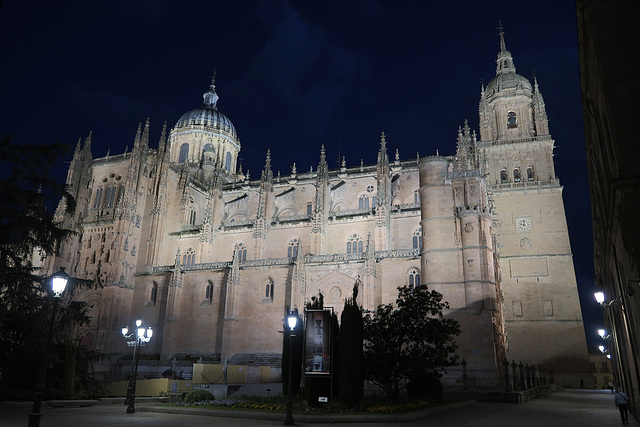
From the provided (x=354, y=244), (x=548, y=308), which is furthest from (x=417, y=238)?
(x=548, y=308)

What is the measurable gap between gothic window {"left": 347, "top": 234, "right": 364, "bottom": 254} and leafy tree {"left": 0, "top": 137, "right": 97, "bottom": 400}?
25.3 metres

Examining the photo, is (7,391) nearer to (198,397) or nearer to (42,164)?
(198,397)

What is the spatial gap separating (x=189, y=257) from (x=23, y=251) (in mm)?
28257

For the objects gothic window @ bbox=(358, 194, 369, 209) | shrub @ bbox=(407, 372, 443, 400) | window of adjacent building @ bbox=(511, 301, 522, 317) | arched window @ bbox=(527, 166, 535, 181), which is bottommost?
shrub @ bbox=(407, 372, 443, 400)

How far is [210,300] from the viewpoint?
138 ft

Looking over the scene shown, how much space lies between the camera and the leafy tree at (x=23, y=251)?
18312 mm

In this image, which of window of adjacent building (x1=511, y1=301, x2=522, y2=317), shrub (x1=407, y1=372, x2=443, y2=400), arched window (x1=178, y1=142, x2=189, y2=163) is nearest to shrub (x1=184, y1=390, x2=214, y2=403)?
shrub (x1=407, y1=372, x2=443, y2=400)

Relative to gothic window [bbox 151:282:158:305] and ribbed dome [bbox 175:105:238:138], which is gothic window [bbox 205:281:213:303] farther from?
ribbed dome [bbox 175:105:238:138]

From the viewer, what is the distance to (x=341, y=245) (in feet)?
140

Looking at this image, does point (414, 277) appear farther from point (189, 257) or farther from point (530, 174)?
point (189, 257)

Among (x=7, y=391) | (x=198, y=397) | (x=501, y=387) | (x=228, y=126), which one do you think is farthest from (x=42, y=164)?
(x=228, y=126)

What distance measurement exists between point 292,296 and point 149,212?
764 inches

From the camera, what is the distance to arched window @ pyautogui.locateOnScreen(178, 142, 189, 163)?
62938 mm

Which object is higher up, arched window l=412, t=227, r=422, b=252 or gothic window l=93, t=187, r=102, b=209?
gothic window l=93, t=187, r=102, b=209
